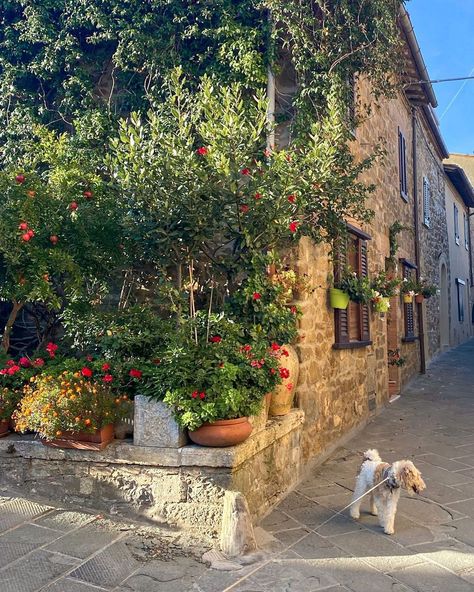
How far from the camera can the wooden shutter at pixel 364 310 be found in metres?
7.06

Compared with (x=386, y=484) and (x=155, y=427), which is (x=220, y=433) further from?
(x=386, y=484)

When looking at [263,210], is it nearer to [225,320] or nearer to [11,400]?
[225,320]

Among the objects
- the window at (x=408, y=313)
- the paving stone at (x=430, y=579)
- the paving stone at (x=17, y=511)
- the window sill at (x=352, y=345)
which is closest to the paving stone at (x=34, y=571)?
the paving stone at (x=17, y=511)

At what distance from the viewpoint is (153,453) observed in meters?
3.68

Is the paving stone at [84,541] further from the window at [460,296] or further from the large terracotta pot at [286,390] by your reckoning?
the window at [460,296]

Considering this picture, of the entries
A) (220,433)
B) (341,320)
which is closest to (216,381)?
(220,433)

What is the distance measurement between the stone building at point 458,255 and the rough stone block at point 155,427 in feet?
46.2

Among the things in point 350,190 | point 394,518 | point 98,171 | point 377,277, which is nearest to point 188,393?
point 394,518

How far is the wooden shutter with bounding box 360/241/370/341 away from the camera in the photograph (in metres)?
7.06

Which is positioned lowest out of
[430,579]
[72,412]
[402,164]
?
[430,579]

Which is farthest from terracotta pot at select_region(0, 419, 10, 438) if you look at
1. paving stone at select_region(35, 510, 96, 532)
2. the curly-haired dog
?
the curly-haired dog

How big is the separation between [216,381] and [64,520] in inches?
53.9

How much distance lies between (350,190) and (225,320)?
1.91 m

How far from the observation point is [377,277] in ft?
24.1
